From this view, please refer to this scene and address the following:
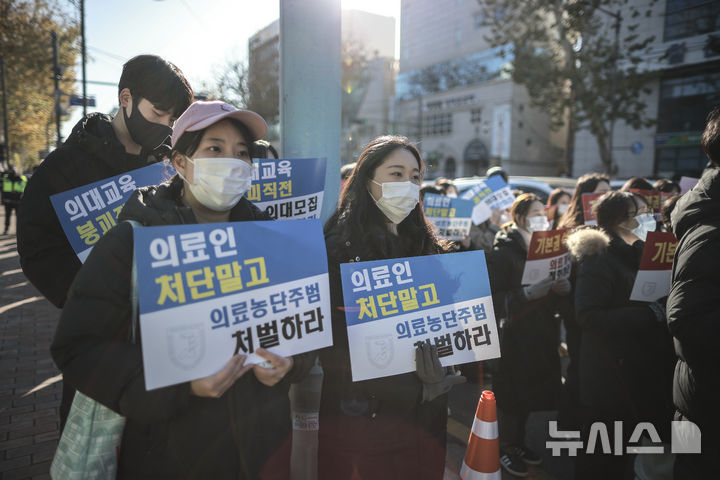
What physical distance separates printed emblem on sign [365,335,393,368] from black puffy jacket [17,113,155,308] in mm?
1373

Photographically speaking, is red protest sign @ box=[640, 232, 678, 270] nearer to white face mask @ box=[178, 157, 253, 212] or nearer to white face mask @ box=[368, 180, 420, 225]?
white face mask @ box=[368, 180, 420, 225]

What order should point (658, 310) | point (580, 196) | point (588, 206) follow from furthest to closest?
point (580, 196) → point (588, 206) → point (658, 310)

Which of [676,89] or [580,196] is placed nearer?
[580,196]

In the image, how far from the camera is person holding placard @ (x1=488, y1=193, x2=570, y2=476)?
324 cm

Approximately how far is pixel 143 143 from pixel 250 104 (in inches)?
1195

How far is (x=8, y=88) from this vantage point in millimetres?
28406

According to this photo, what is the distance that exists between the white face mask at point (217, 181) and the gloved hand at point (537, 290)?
229 centimetres

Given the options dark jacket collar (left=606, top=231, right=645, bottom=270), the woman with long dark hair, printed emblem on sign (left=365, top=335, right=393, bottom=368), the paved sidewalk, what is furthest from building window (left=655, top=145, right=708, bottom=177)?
the paved sidewalk

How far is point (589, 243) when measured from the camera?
2893 millimetres

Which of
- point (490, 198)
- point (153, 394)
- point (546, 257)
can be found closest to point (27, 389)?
point (153, 394)

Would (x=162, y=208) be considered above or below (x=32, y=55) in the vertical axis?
below

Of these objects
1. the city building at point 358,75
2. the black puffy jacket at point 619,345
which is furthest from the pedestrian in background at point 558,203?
the city building at point 358,75

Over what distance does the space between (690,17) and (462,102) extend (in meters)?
21.9

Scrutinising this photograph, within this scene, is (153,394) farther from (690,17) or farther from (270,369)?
(690,17)
